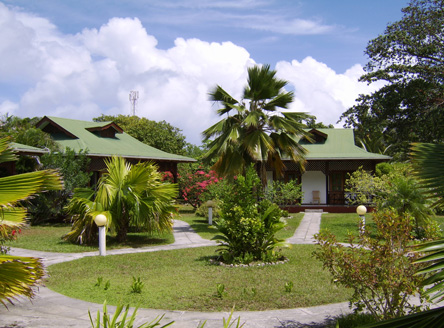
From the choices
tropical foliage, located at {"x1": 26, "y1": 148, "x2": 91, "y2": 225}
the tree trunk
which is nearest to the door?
tropical foliage, located at {"x1": 26, "y1": 148, "x2": 91, "y2": 225}

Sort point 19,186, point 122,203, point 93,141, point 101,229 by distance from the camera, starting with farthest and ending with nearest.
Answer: point 93,141 → point 122,203 → point 101,229 → point 19,186

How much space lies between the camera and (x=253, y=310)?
6430 millimetres

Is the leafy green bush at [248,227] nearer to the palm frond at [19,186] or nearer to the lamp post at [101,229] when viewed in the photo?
the lamp post at [101,229]

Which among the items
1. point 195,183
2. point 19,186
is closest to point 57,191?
point 195,183

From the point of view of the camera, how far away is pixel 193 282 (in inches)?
326

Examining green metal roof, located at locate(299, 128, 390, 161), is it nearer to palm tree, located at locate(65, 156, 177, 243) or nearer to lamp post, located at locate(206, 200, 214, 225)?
lamp post, located at locate(206, 200, 214, 225)

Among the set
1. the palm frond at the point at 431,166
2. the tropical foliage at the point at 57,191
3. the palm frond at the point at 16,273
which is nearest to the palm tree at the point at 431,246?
the palm frond at the point at 431,166

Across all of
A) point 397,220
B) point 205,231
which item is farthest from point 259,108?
point 397,220

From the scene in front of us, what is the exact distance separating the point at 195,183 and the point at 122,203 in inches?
460

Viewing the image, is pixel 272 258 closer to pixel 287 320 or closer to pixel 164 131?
pixel 287 320

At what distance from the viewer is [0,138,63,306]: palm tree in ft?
11.5

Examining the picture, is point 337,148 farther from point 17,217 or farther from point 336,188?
point 17,217

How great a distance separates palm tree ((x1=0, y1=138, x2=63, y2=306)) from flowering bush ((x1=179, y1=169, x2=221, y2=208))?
19.0 m

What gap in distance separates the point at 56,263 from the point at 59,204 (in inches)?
340
